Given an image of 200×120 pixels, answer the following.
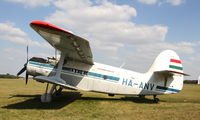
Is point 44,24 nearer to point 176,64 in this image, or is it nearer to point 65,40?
point 65,40

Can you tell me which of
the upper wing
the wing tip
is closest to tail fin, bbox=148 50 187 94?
the upper wing

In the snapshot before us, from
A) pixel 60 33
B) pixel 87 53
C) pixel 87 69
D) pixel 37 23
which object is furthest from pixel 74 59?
pixel 37 23

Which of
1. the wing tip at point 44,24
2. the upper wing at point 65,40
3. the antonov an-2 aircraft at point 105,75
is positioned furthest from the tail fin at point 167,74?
the wing tip at point 44,24

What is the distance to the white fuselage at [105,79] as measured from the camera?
33.2 ft

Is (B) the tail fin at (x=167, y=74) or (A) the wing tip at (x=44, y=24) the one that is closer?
(A) the wing tip at (x=44, y=24)

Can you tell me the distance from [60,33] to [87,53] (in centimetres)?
A: 225

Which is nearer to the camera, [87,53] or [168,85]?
[87,53]

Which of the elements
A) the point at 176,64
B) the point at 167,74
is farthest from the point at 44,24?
the point at 176,64

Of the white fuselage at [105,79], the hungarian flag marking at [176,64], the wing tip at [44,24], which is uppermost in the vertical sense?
the wing tip at [44,24]

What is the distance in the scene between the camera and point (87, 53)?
28.2 ft

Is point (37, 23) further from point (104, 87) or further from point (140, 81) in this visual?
point (140, 81)

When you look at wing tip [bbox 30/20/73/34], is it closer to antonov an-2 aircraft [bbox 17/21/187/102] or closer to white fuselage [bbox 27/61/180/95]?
antonov an-2 aircraft [bbox 17/21/187/102]

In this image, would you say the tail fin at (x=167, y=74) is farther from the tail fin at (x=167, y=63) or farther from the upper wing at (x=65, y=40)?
the upper wing at (x=65, y=40)

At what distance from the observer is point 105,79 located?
10.4 metres
